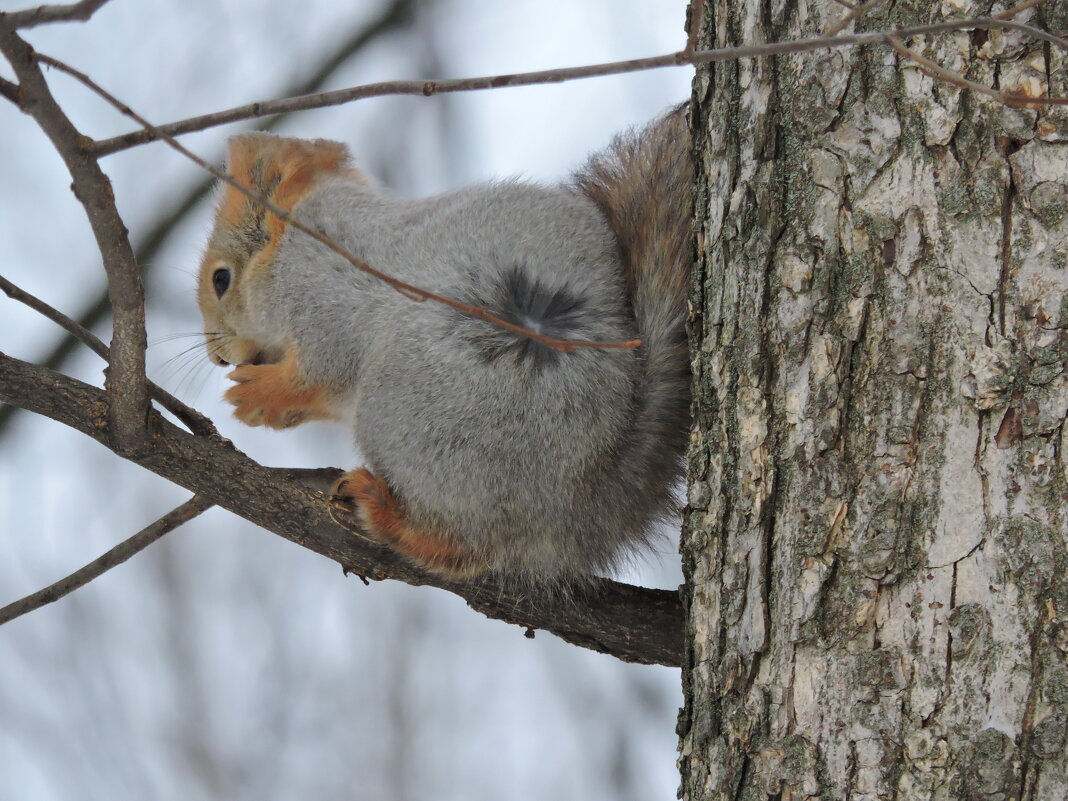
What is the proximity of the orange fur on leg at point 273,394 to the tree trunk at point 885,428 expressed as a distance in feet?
3.32

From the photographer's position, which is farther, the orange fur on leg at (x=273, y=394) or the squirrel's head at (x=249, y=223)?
the squirrel's head at (x=249, y=223)

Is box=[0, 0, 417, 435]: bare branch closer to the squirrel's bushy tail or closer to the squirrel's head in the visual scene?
the squirrel's head

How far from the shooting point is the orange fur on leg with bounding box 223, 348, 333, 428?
7.39 ft

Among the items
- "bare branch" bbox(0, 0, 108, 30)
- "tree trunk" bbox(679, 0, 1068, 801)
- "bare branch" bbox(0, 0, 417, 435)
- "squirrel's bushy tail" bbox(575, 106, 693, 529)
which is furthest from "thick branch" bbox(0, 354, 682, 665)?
"bare branch" bbox(0, 0, 417, 435)

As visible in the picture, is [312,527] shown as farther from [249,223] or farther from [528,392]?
[249,223]

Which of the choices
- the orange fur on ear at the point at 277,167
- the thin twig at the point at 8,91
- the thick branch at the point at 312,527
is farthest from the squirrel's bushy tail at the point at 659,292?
the thin twig at the point at 8,91

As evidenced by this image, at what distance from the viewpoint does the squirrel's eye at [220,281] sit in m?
2.61

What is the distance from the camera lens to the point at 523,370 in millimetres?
1903

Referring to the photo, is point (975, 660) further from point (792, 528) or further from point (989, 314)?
point (989, 314)

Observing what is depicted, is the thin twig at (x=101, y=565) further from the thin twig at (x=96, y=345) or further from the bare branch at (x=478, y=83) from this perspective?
the bare branch at (x=478, y=83)

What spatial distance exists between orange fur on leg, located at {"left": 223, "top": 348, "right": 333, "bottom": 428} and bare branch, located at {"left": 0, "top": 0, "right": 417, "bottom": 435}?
85 centimetres

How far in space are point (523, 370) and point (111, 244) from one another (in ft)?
2.53

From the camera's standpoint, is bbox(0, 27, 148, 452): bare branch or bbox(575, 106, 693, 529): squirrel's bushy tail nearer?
bbox(0, 27, 148, 452): bare branch

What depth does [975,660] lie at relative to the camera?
1261 millimetres
